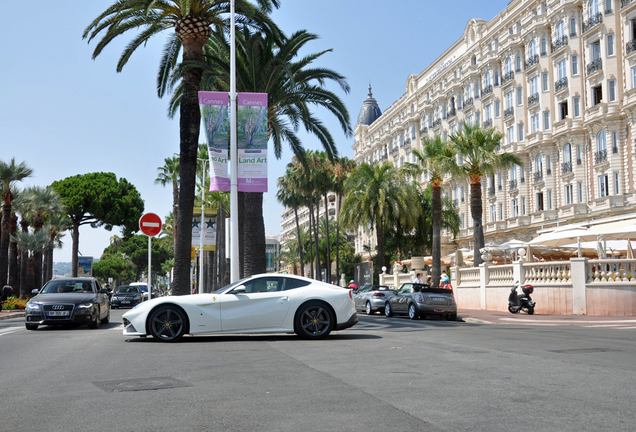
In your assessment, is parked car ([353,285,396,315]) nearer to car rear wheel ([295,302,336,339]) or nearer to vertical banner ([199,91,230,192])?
vertical banner ([199,91,230,192])

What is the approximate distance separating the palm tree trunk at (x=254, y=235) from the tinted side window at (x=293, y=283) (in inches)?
333

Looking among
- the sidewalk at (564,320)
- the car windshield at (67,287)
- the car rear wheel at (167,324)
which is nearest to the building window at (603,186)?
the sidewalk at (564,320)

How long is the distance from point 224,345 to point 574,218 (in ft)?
127

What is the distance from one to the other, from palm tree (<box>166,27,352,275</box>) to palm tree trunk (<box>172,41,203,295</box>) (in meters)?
0.62

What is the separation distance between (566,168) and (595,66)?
7.68 m

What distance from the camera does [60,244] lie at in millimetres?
69562

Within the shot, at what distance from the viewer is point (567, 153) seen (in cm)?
4634

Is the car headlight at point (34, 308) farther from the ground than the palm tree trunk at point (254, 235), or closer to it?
closer to it

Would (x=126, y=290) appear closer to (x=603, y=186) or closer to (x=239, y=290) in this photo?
(x=239, y=290)

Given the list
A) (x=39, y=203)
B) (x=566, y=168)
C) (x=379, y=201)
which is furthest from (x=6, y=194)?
(x=566, y=168)

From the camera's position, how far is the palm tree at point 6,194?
40094mm

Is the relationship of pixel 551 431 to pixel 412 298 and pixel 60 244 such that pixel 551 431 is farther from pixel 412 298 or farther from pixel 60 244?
pixel 60 244

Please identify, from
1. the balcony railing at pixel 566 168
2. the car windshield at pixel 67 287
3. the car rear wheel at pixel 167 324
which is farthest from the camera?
the balcony railing at pixel 566 168

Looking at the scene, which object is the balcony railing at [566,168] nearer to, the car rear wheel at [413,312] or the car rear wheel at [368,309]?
the car rear wheel at [368,309]
